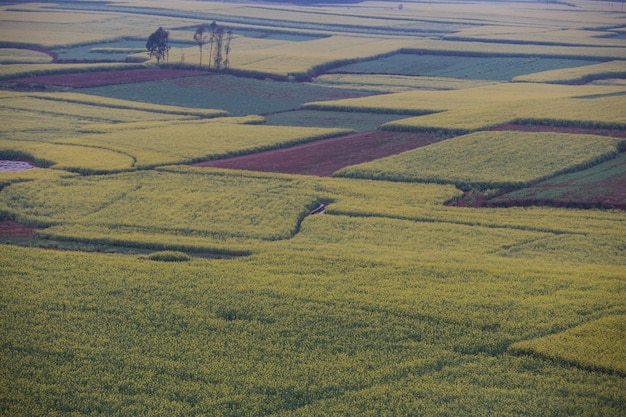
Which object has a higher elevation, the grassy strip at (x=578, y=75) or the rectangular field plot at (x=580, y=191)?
the grassy strip at (x=578, y=75)

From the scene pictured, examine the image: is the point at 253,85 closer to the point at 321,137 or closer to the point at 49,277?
the point at 321,137

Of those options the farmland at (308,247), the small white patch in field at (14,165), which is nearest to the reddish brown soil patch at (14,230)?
the farmland at (308,247)

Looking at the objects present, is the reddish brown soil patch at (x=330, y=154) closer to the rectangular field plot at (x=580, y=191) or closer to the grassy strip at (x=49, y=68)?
the rectangular field plot at (x=580, y=191)

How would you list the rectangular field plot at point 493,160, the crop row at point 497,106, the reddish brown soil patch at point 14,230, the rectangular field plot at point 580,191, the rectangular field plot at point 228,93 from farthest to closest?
1. the rectangular field plot at point 228,93
2. the crop row at point 497,106
3. the rectangular field plot at point 493,160
4. the rectangular field plot at point 580,191
5. the reddish brown soil patch at point 14,230

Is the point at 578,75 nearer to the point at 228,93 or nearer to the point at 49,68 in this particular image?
the point at 228,93

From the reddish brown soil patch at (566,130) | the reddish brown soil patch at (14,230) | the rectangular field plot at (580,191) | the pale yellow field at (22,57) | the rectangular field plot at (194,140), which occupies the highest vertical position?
the reddish brown soil patch at (566,130)

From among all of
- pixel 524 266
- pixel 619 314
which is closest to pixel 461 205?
pixel 524 266

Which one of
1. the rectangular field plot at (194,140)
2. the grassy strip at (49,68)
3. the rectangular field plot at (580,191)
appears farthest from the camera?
the grassy strip at (49,68)
